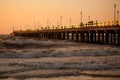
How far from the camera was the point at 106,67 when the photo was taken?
24.3 meters

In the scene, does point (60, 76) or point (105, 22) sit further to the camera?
point (105, 22)

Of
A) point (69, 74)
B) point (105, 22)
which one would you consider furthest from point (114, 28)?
point (69, 74)

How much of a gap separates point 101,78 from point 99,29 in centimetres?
3826

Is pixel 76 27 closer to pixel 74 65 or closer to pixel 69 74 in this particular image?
pixel 74 65

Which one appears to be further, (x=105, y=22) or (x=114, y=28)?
(x=105, y=22)

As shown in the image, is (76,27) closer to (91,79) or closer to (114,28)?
(114,28)

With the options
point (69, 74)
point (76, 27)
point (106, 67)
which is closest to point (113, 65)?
Result: point (106, 67)

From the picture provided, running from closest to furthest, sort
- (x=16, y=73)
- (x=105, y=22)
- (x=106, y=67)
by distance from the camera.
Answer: (x=16, y=73), (x=106, y=67), (x=105, y=22)

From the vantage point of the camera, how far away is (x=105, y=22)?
5497 centimetres

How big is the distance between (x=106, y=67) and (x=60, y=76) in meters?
5.61

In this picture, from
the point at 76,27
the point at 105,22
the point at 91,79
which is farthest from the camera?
the point at 76,27

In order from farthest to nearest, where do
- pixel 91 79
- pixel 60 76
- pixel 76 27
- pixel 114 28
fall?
pixel 76 27 < pixel 114 28 < pixel 60 76 < pixel 91 79

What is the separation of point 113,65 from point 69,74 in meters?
5.69

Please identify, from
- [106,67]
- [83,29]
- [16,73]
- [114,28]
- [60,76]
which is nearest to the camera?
[60,76]
